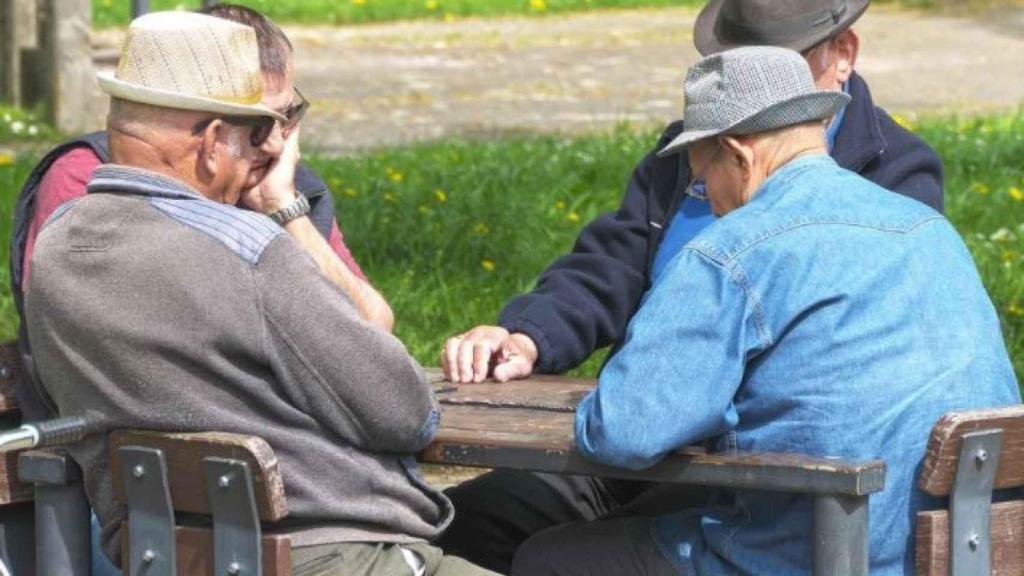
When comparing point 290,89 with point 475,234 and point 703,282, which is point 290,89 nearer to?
point 703,282

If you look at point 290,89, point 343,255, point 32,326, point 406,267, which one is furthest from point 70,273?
point 406,267

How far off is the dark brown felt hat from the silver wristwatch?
3.16ft

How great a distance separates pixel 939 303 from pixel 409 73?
11.2 meters

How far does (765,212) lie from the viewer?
3.13m

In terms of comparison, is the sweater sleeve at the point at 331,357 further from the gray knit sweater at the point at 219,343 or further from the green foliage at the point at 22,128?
the green foliage at the point at 22,128

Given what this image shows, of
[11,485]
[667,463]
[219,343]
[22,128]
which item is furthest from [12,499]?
[22,128]

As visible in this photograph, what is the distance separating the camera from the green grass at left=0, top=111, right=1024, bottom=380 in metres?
6.69

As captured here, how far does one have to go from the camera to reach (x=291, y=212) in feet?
12.8

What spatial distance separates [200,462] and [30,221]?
0.99m

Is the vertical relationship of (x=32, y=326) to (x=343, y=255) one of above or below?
above

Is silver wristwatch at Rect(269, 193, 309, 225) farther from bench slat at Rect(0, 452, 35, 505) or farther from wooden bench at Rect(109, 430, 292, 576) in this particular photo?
wooden bench at Rect(109, 430, 292, 576)

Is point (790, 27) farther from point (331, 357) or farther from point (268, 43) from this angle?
point (331, 357)

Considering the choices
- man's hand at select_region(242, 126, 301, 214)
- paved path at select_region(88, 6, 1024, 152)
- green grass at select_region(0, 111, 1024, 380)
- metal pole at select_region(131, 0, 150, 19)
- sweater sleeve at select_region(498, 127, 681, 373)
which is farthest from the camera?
paved path at select_region(88, 6, 1024, 152)

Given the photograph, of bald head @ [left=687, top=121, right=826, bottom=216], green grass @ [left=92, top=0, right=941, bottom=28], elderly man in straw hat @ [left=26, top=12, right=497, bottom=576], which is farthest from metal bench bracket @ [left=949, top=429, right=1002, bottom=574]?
green grass @ [left=92, top=0, right=941, bottom=28]
